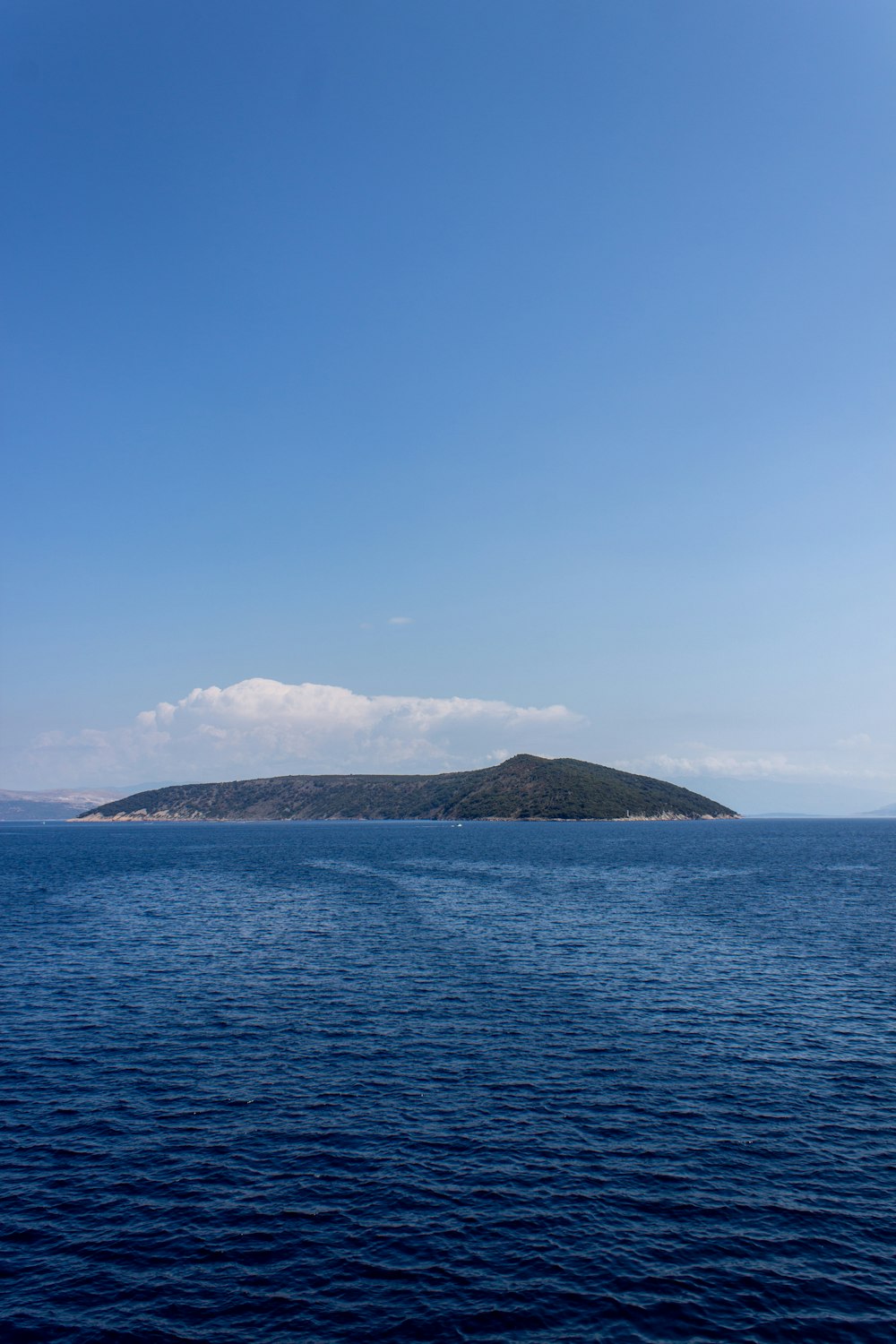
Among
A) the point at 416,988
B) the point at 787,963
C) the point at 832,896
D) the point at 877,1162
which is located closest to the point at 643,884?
the point at 832,896

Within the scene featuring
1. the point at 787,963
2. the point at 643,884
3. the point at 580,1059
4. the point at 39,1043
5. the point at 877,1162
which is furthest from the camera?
the point at 643,884

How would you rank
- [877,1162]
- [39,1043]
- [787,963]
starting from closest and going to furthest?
[877,1162] → [39,1043] → [787,963]

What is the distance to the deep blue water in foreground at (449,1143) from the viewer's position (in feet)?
95.0

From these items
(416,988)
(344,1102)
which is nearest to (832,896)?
(416,988)

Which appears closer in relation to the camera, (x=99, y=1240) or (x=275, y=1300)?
(x=275, y=1300)

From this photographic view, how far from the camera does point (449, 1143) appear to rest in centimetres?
4075

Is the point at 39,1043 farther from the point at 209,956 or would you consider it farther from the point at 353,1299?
the point at 353,1299

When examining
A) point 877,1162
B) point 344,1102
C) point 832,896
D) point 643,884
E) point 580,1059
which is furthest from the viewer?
point 643,884

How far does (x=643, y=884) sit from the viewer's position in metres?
150

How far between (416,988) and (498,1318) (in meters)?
43.0

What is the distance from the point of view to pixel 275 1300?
28953 millimetres

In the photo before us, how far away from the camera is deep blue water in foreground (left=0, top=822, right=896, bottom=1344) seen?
2897 cm

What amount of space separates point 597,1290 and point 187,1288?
1643 centimetres

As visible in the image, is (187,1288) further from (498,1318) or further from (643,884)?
(643,884)
